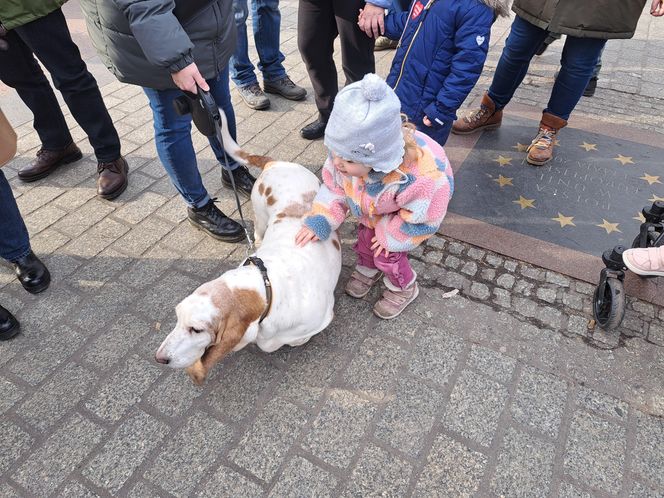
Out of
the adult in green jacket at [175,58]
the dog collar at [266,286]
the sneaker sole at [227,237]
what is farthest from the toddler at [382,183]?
the sneaker sole at [227,237]

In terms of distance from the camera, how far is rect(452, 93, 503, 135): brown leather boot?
4230mm

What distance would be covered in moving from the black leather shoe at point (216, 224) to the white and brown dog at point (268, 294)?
281mm

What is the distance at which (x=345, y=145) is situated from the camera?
2002 mm

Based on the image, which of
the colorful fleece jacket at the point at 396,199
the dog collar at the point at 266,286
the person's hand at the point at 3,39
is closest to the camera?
the dog collar at the point at 266,286

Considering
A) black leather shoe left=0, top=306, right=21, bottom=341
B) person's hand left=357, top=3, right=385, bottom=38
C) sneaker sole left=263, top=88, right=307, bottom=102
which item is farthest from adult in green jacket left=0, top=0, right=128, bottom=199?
person's hand left=357, top=3, right=385, bottom=38

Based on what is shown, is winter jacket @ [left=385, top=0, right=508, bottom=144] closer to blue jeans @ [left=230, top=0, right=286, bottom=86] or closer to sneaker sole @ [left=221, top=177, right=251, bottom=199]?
sneaker sole @ [left=221, top=177, right=251, bottom=199]

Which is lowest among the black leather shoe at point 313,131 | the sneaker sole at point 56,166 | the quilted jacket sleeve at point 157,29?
the sneaker sole at point 56,166

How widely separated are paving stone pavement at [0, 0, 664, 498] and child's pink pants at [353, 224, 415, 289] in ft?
0.71

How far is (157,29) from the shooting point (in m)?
2.09

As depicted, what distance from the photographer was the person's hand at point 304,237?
2400 millimetres

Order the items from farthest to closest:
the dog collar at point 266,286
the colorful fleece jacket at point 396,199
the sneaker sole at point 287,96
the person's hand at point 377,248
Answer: the sneaker sole at point 287,96, the person's hand at point 377,248, the colorful fleece jacket at point 396,199, the dog collar at point 266,286

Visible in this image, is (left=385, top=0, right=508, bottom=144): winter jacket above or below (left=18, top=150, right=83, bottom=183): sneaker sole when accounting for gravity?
above

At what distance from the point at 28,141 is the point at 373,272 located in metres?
3.49

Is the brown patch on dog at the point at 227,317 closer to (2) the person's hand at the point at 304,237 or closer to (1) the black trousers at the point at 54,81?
(2) the person's hand at the point at 304,237
